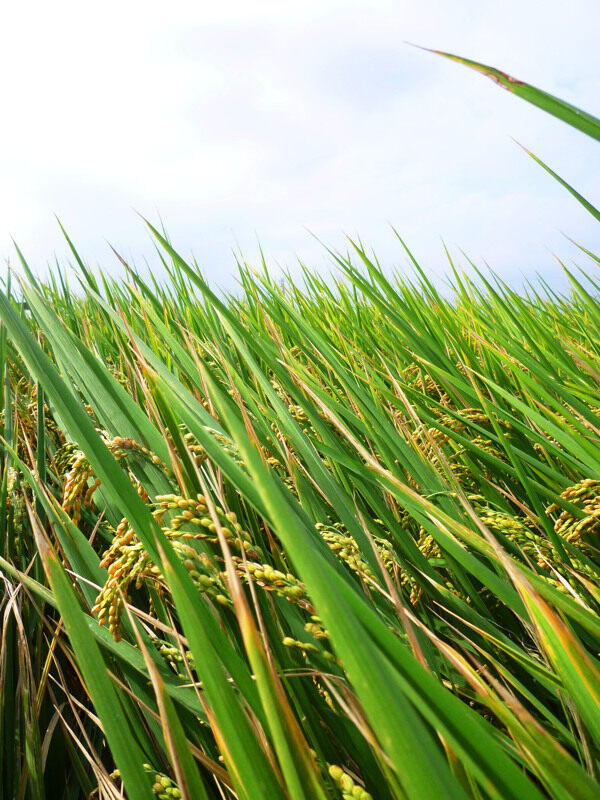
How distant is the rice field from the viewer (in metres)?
0.42

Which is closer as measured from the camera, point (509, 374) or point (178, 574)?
point (178, 574)

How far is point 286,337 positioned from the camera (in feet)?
8.16

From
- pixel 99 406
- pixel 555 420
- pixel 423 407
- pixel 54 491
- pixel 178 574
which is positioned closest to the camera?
pixel 178 574

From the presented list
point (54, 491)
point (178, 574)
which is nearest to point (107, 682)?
point (178, 574)

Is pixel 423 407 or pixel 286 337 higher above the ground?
pixel 286 337

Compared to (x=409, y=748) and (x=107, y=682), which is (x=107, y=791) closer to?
(x=107, y=682)

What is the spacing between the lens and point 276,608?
783mm

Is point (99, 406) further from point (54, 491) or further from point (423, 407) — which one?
point (423, 407)

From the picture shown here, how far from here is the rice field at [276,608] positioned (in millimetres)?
419

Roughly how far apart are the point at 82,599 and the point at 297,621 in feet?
1.40

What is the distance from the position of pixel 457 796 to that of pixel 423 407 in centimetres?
119

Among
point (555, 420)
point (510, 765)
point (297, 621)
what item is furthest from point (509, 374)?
point (510, 765)

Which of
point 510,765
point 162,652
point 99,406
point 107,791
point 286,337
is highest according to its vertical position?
point 286,337

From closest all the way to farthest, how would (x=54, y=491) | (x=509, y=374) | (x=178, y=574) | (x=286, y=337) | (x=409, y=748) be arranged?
(x=409, y=748) < (x=178, y=574) < (x=54, y=491) < (x=509, y=374) < (x=286, y=337)
